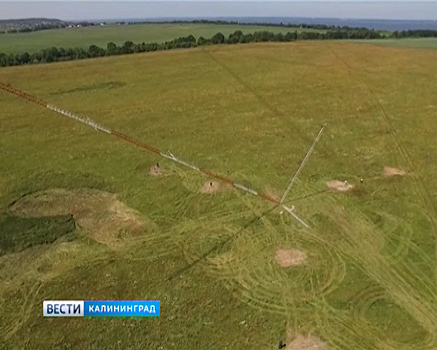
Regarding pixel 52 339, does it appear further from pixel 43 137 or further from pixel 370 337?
pixel 43 137

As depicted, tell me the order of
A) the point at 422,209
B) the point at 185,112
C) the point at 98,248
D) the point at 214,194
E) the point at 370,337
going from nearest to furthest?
1. the point at 370,337
2. the point at 98,248
3. the point at 422,209
4. the point at 214,194
5. the point at 185,112

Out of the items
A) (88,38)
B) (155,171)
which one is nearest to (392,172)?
(155,171)

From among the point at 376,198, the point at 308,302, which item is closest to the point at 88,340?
the point at 308,302

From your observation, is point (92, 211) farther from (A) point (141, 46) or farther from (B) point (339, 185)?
(A) point (141, 46)

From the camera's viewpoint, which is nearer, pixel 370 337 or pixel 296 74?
pixel 370 337

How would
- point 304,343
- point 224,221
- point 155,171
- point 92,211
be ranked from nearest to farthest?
point 304,343, point 224,221, point 92,211, point 155,171

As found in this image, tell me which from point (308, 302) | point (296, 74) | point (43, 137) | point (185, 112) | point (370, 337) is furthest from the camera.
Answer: point (296, 74)

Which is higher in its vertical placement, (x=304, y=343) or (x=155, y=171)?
(x=155, y=171)
